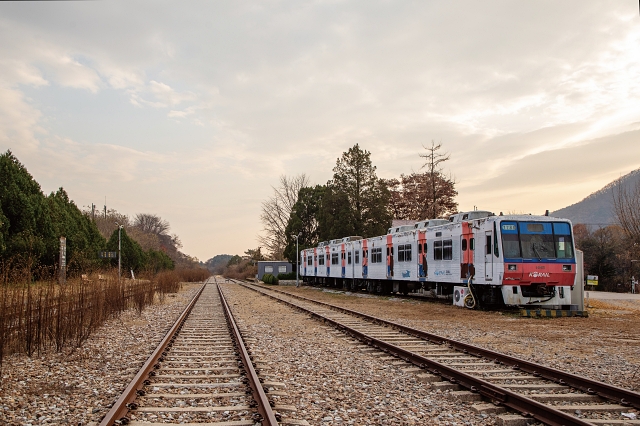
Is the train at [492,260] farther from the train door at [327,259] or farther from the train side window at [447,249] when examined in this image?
the train door at [327,259]

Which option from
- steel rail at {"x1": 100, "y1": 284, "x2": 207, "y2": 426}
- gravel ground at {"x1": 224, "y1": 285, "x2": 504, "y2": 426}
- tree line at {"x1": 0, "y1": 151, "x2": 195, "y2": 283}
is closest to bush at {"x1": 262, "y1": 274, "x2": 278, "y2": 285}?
tree line at {"x1": 0, "y1": 151, "x2": 195, "y2": 283}

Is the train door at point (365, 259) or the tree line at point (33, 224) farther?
the train door at point (365, 259)

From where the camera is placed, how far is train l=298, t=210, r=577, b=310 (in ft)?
54.3

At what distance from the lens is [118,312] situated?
15.7m

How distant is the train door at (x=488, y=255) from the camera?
17.1 m

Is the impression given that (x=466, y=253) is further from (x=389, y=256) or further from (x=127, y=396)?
(x=127, y=396)

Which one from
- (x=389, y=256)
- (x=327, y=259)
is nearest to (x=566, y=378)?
(x=389, y=256)

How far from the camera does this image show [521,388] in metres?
6.58

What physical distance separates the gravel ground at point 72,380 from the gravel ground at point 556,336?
5.97 meters

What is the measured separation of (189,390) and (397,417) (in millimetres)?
2425

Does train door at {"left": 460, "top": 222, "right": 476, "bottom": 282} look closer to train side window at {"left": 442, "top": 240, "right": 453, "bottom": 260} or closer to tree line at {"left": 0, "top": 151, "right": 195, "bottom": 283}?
train side window at {"left": 442, "top": 240, "right": 453, "bottom": 260}

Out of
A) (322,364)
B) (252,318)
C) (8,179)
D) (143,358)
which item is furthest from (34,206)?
(322,364)

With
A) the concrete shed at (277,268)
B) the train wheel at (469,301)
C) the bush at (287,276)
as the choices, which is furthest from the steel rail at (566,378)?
the concrete shed at (277,268)

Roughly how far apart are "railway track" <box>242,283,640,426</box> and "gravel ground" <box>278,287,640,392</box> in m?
0.76
